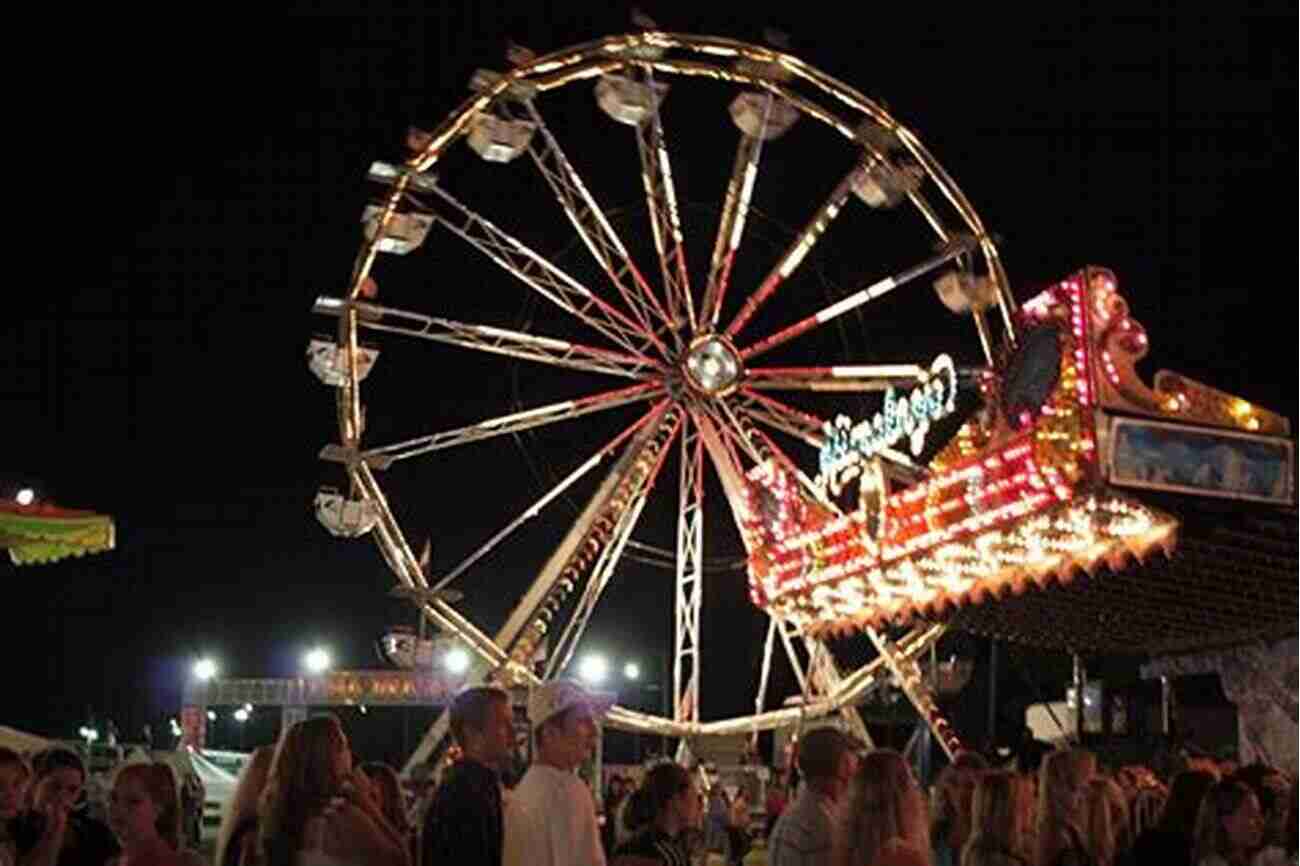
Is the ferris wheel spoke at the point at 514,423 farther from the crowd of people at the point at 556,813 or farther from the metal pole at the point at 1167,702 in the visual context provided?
the crowd of people at the point at 556,813

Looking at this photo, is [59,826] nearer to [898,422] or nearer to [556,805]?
[556,805]

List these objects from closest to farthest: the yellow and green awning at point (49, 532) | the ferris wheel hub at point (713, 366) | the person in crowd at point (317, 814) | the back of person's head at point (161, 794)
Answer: the person in crowd at point (317, 814), the back of person's head at point (161, 794), the yellow and green awning at point (49, 532), the ferris wheel hub at point (713, 366)

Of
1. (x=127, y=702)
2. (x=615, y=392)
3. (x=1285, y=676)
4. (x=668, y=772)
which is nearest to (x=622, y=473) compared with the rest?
(x=615, y=392)

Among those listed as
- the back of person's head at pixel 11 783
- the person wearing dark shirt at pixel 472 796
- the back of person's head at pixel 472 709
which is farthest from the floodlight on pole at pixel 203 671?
the person wearing dark shirt at pixel 472 796

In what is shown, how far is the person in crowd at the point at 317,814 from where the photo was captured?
4.54 metres

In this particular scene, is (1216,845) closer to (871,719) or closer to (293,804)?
(293,804)

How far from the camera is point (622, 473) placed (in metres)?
20.9

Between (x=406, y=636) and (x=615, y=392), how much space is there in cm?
490

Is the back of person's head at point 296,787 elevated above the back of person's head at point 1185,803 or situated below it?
above

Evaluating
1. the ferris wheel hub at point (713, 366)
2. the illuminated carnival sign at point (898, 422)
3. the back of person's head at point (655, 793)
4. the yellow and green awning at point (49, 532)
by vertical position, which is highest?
the ferris wheel hub at point (713, 366)

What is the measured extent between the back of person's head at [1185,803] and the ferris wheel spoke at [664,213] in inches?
592

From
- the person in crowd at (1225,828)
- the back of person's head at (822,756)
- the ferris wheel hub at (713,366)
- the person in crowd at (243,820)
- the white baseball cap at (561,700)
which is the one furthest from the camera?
the ferris wheel hub at (713,366)

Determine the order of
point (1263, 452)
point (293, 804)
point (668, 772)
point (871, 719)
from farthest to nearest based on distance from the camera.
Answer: point (871, 719), point (1263, 452), point (668, 772), point (293, 804)

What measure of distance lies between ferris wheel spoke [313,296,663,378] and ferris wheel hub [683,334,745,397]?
0.55 metres
